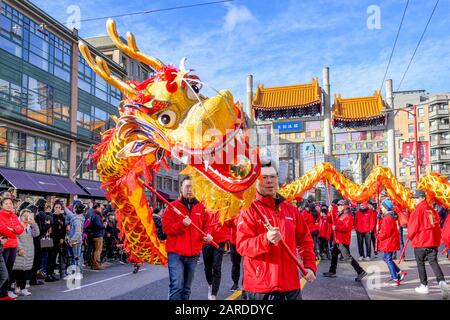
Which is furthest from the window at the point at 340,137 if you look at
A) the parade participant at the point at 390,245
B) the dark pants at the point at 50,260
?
the dark pants at the point at 50,260

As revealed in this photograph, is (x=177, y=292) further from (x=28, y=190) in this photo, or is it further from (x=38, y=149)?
(x=38, y=149)

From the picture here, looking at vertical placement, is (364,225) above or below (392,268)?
above

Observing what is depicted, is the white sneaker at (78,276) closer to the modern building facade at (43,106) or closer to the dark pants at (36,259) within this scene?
the dark pants at (36,259)

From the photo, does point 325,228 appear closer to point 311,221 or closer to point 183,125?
point 311,221

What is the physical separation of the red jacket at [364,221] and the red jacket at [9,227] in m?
8.66

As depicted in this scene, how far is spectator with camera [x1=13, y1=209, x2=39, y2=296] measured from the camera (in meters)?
6.97

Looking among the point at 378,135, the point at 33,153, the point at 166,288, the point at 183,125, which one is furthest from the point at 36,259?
the point at 378,135

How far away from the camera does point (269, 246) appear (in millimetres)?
3061

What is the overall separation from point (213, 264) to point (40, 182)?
51.8 feet

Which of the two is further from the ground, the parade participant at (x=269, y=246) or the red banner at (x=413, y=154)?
the red banner at (x=413, y=154)

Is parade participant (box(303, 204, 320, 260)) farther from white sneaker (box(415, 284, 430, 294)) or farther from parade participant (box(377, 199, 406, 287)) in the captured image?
white sneaker (box(415, 284, 430, 294))

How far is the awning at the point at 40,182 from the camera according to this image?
692 inches

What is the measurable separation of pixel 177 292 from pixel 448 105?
65181 millimetres

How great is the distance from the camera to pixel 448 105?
60031 mm
